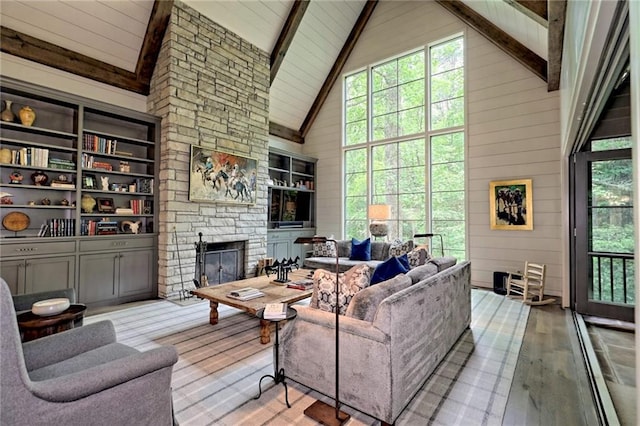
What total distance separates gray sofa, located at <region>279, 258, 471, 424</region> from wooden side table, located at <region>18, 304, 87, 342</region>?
1.46 metres

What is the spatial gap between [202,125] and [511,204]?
5.44 m

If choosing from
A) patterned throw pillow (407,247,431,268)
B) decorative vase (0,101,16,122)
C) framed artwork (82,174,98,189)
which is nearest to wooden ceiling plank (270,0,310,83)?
framed artwork (82,174,98,189)

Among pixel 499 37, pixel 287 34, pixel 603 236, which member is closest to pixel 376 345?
pixel 603 236

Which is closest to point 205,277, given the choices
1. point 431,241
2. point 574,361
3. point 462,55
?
point 431,241

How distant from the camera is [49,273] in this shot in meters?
3.84

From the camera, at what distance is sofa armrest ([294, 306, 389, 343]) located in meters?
1.91

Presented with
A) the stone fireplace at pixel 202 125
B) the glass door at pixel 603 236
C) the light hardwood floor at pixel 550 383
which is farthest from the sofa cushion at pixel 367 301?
the stone fireplace at pixel 202 125

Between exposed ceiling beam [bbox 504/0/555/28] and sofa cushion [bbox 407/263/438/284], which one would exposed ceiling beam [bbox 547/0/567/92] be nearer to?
exposed ceiling beam [bbox 504/0/555/28]

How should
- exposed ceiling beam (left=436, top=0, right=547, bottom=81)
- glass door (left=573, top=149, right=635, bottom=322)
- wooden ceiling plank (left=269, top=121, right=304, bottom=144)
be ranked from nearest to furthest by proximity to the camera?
glass door (left=573, top=149, right=635, bottom=322), exposed ceiling beam (left=436, top=0, right=547, bottom=81), wooden ceiling plank (left=269, top=121, right=304, bottom=144)

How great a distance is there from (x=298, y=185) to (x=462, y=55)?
14.4 ft

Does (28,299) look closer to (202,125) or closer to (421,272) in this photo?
(421,272)

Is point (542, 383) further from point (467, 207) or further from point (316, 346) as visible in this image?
point (467, 207)

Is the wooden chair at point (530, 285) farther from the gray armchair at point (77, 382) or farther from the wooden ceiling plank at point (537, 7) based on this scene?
the gray armchair at point (77, 382)

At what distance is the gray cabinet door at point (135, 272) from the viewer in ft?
14.7
